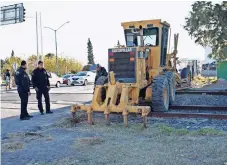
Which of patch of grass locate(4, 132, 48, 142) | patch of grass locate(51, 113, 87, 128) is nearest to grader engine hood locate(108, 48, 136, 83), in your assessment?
patch of grass locate(51, 113, 87, 128)

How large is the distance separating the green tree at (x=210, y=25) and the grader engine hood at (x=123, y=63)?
47.3 feet

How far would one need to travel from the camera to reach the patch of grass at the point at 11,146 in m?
7.04

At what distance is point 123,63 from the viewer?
1060 cm

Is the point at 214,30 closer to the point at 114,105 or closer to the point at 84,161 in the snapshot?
the point at 114,105

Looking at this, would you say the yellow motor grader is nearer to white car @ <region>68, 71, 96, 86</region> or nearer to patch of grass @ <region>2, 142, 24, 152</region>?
patch of grass @ <region>2, 142, 24, 152</region>

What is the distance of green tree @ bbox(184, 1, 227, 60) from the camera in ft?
76.0

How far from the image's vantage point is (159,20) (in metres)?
11.9

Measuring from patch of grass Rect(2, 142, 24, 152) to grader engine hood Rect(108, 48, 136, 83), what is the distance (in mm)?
4095

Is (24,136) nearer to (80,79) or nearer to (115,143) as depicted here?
(115,143)

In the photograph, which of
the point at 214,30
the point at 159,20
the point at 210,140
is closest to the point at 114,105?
the point at 210,140

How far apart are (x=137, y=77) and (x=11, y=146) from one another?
454 cm

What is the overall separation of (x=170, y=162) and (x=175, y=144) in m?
1.21

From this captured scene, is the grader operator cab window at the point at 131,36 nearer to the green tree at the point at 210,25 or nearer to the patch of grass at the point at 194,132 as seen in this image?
the patch of grass at the point at 194,132

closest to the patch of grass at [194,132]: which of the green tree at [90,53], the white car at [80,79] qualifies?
the white car at [80,79]
